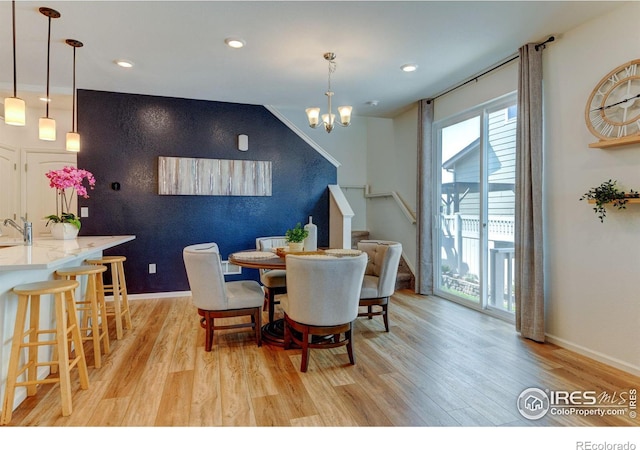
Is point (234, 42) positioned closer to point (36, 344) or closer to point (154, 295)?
point (36, 344)

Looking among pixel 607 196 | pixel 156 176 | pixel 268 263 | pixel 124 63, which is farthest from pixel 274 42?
pixel 607 196

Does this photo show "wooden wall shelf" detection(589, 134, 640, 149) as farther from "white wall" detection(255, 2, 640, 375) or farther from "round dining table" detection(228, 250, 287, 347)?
"round dining table" detection(228, 250, 287, 347)

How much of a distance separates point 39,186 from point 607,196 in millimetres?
6984

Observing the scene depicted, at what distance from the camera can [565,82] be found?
289 centimetres

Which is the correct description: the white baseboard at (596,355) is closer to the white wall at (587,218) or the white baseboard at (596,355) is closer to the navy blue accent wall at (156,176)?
the white wall at (587,218)

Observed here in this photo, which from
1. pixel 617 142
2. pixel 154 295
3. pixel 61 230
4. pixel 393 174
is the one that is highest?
pixel 393 174

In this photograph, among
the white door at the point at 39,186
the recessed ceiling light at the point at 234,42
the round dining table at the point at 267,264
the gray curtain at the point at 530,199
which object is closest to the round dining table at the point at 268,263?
the round dining table at the point at 267,264

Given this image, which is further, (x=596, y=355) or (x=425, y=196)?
(x=425, y=196)

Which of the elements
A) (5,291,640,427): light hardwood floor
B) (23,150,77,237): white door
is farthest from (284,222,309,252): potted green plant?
(23,150,77,237): white door

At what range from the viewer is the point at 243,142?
16.1ft

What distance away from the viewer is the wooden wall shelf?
232cm

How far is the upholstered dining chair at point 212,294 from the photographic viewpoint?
2.67 metres

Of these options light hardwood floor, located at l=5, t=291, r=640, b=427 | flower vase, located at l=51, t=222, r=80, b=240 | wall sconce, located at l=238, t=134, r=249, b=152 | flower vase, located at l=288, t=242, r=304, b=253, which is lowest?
light hardwood floor, located at l=5, t=291, r=640, b=427

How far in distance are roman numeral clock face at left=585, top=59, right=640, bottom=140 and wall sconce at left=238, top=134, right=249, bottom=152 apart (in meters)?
3.94
